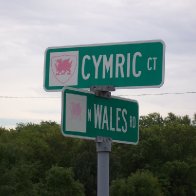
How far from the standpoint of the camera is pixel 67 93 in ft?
16.4

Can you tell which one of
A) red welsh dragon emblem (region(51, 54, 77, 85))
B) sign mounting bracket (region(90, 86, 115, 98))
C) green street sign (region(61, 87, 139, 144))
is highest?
red welsh dragon emblem (region(51, 54, 77, 85))

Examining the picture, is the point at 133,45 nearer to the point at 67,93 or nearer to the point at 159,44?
the point at 159,44

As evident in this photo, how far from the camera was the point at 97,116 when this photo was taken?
5328mm

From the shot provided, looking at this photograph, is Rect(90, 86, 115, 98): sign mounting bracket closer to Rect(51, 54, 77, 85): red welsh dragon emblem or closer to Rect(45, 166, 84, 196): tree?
Rect(51, 54, 77, 85): red welsh dragon emblem

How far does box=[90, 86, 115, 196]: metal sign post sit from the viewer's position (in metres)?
5.14

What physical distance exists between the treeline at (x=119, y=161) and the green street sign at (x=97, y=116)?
173ft

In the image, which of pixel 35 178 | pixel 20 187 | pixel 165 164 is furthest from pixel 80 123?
pixel 165 164

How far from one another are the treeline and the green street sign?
173 ft

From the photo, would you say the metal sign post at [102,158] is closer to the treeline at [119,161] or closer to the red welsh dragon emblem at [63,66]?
the red welsh dragon emblem at [63,66]

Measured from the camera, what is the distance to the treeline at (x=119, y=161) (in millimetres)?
63188

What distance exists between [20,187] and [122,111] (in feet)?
166

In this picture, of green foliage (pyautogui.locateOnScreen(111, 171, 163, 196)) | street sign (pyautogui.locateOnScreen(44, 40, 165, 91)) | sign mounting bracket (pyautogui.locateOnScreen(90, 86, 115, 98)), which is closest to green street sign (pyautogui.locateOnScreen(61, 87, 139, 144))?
sign mounting bracket (pyautogui.locateOnScreen(90, 86, 115, 98))

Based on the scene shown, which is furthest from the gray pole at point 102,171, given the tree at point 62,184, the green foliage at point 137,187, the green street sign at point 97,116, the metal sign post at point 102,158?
the green foliage at point 137,187

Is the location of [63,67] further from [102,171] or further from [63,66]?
[102,171]
